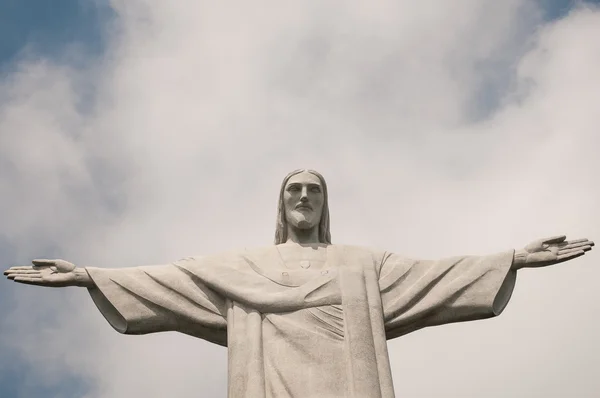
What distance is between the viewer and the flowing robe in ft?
56.2

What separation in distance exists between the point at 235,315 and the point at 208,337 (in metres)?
0.77

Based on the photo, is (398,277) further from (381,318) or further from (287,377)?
(287,377)

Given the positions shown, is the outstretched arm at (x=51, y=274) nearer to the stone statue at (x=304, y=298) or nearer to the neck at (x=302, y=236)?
the stone statue at (x=304, y=298)

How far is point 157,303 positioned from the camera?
18.1 meters

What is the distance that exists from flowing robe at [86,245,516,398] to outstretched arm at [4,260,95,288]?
19cm

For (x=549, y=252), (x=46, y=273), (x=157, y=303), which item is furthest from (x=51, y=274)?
(x=549, y=252)

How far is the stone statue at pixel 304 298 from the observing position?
17188mm

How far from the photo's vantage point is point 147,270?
18516 mm

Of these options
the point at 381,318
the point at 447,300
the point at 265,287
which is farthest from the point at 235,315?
the point at 447,300

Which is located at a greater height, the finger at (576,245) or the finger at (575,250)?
the finger at (576,245)

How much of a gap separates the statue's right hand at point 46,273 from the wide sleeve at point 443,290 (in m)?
4.94

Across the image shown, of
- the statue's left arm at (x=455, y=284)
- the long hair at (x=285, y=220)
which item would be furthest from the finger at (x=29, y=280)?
the statue's left arm at (x=455, y=284)

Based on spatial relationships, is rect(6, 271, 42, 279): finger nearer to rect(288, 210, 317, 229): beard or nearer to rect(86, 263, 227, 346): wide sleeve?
rect(86, 263, 227, 346): wide sleeve

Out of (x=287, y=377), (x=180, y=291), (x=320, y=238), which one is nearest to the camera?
(x=287, y=377)
